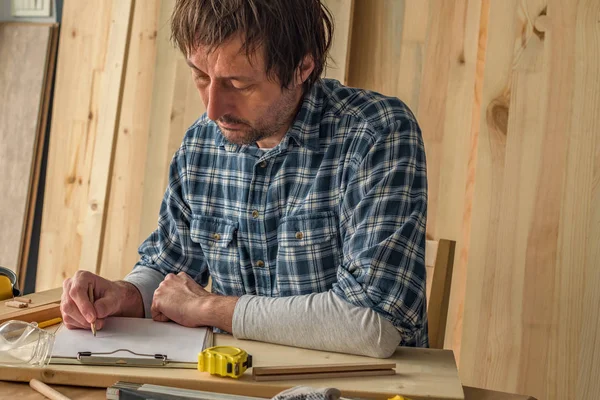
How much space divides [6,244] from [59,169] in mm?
A: 396

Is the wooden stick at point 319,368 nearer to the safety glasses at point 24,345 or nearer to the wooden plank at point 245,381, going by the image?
the wooden plank at point 245,381

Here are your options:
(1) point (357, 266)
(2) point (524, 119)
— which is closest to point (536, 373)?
(2) point (524, 119)

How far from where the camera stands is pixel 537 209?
2.39 m

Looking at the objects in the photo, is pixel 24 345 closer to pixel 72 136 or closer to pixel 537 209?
pixel 537 209

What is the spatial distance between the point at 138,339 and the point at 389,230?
21.6 inches

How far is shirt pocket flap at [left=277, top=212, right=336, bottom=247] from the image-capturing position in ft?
5.51

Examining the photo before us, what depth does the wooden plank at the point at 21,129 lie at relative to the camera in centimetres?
321

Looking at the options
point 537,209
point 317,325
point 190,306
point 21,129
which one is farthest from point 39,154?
point 317,325

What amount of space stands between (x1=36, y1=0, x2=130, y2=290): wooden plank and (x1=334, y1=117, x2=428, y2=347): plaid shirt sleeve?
190cm

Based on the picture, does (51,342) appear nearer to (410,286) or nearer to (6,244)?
(410,286)

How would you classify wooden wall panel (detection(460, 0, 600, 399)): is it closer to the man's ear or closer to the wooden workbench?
the man's ear

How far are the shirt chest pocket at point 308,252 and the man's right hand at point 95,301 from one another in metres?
0.34

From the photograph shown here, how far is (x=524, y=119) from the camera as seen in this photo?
95.0 inches

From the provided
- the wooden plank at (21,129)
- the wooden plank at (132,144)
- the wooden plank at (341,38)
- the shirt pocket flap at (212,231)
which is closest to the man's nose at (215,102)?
the shirt pocket flap at (212,231)
